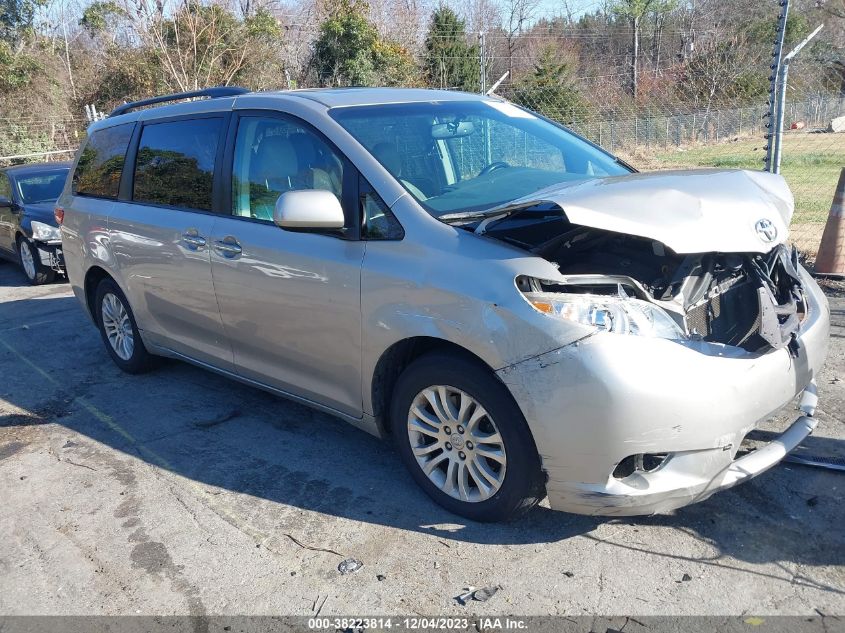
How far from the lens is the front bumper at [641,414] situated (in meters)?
2.79

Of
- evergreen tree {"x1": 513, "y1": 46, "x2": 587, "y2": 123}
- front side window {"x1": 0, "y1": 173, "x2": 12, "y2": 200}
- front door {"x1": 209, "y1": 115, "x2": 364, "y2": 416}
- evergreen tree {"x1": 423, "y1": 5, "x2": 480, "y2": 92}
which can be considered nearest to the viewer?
front door {"x1": 209, "y1": 115, "x2": 364, "y2": 416}

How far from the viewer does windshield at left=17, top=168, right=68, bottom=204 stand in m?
10.3

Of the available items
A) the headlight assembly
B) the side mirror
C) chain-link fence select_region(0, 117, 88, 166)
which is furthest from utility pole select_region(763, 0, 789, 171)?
chain-link fence select_region(0, 117, 88, 166)

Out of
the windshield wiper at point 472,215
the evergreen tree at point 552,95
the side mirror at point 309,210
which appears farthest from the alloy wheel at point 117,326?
the evergreen tree at point 552,95

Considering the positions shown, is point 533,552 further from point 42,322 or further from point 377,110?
point 42,322

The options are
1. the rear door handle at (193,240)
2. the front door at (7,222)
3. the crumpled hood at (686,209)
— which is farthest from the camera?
the front door at (7,222)

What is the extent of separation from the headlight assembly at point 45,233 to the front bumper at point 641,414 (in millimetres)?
8280

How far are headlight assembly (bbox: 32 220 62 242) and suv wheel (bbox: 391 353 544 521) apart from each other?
758 cm

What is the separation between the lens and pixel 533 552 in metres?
3.18

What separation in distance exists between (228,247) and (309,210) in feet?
3.03

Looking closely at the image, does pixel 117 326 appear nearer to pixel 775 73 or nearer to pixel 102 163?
pixel 102 163

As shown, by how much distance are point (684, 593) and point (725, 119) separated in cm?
2648

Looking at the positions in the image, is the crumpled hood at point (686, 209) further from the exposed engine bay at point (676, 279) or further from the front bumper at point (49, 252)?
the front bumper at point (49, 252)

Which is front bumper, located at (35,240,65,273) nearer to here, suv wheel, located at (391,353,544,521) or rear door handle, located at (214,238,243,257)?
rear door handle, located at (214,238,243,257)
